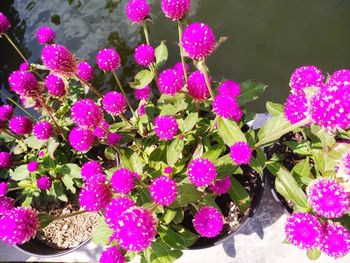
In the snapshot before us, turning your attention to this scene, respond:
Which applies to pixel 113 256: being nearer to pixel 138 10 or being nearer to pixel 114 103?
pixel 114 103

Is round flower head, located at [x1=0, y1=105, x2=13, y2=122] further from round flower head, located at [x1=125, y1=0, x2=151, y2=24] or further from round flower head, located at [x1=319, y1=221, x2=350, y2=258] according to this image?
round flower head, located at [x1=319, y1=221, x2=350, y2=258]

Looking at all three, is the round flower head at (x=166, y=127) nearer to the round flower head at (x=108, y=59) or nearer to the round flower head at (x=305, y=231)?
the round flower head at (x=108, y=59)

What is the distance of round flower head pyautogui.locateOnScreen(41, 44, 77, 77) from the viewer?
1.24 m

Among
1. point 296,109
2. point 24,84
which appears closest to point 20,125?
point 24,84

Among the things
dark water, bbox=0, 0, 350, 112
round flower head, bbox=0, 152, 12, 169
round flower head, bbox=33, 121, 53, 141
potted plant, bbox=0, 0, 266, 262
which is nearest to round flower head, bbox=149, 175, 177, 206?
potted plant, bbox=0, 0, 266, 262

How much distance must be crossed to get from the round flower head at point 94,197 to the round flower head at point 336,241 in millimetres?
714

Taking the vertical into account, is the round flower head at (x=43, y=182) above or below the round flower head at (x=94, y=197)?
below

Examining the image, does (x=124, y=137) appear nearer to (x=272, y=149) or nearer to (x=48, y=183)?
(x=48, y=183)

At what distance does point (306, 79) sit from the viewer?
1180 mm

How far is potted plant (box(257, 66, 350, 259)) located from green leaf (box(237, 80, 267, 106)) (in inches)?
4.3

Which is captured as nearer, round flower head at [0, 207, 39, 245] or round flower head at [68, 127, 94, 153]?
round flower head at [0, 207, 39, 245]

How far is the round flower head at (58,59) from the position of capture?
4.07 ft

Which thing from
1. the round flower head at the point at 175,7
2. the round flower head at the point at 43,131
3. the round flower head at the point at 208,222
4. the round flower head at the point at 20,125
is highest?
the round flower head at the point at 175,7

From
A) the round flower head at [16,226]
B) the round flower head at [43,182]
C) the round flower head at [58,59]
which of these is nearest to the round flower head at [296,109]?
the round flower head at [58,59]
